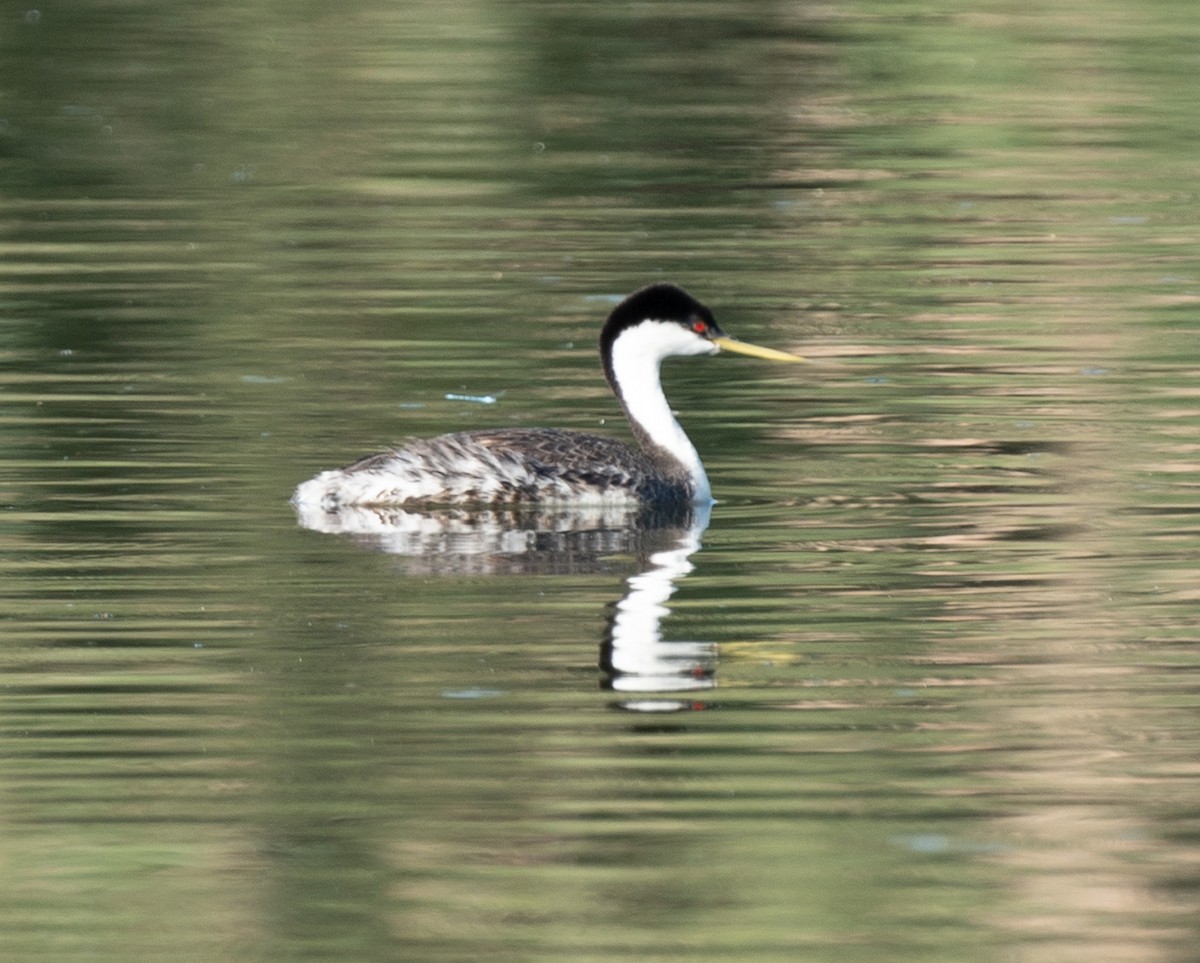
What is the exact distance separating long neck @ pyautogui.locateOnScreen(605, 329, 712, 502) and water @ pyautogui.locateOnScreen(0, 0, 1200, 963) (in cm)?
42

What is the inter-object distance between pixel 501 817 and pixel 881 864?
115cm

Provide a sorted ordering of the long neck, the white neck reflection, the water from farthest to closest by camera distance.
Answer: the long neck → the white neck reflection → the water

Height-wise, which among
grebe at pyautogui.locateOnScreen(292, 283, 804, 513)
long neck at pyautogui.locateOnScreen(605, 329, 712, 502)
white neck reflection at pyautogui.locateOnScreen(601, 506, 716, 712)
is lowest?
white neck reflection at pyautogui.locateOnScreen(601, 506, 716, 712)

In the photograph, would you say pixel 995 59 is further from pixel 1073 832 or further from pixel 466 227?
pixel 1073 832

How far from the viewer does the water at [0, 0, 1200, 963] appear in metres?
8.39

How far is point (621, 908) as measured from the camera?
8.11 meters

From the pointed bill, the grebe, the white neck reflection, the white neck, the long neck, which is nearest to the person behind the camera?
the white neck reflection

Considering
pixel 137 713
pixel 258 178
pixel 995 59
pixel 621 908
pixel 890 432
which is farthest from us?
pixel 995 59

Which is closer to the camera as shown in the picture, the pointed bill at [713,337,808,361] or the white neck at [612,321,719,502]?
the white neck at [612,321,719,502]

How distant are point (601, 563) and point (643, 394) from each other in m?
2.00

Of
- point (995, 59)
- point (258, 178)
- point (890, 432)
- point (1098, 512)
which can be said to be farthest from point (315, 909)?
point (995, 59)

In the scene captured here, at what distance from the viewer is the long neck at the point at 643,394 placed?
14148 millimetres

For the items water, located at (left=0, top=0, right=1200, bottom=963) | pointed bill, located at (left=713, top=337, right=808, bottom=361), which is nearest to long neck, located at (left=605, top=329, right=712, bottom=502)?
pointed bill, located at (left=713, top=337, right=808, bottom=361)

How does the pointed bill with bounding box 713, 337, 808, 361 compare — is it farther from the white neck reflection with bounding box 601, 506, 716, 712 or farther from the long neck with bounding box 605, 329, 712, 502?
the white neck reflection with bounding box 601, 506, 716, 712
